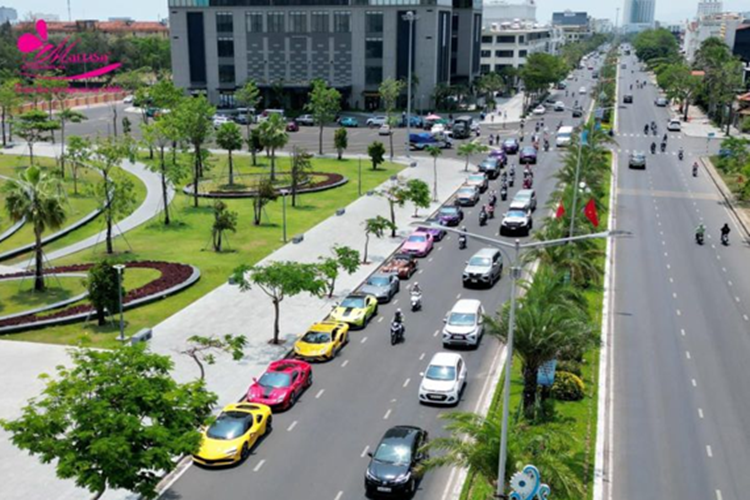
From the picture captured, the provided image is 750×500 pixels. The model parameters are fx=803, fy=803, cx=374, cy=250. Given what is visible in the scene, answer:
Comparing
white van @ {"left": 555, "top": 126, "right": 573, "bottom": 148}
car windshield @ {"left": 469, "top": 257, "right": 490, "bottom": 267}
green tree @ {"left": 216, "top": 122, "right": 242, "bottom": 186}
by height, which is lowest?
car windshield @ {"left": 469, "top": 257, "right": 490, "bottom": 267}

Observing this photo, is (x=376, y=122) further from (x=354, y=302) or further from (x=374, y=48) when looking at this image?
(x=354, y=302)

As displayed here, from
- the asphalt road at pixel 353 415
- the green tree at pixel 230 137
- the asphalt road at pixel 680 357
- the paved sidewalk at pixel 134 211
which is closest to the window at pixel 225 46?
the paved sidewalk at pixel 134 211

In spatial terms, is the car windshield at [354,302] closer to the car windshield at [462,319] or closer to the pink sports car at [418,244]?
the car windshield at [462,319]

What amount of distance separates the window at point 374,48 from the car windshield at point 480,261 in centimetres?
8403

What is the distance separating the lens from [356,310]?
134 feet

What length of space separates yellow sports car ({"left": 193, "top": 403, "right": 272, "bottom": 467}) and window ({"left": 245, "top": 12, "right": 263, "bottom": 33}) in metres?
108

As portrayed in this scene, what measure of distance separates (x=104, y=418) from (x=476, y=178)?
59645 mm

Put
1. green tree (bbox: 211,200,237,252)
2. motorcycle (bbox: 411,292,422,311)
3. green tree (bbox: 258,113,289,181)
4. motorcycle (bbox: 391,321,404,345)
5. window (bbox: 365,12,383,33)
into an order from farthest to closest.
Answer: window (bbox: 365,12,383,33), green tree (bbox: 258,113,289,181), green tree (bbox: 211,200,237,252), motorcycle (bbox: 411,292,422,311), motorcycle (bbox: 391,321,404,345)

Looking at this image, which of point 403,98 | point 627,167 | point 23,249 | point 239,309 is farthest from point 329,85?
point 239,309

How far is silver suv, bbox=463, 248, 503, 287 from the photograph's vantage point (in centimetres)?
4669

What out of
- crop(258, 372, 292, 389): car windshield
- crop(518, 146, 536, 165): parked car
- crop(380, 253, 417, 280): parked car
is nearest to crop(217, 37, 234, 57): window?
crop(518, 146, 536, 165): parked car

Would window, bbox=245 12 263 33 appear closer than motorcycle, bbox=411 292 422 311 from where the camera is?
No

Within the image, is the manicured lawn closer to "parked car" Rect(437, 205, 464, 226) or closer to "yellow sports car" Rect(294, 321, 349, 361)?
"yellow sports car" Rect(294, 321, 349, 361)

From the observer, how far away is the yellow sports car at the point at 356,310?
40156mm
